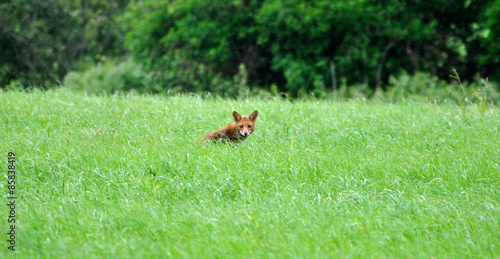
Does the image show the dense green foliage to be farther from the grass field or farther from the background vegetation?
the grass field

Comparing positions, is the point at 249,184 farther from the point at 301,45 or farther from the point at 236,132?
the point at 301,45

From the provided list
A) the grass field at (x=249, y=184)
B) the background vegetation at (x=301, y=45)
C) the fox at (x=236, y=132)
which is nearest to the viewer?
the grass field at (x=249, y=184)

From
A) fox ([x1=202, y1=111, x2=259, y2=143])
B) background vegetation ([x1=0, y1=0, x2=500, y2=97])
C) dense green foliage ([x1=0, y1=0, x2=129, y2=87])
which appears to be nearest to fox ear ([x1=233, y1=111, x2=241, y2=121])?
fox ([x1=202, y1=111, x2=259, y2=143])

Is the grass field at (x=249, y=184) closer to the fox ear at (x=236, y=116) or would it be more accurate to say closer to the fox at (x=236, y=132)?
the fox at (x=236, y=132)

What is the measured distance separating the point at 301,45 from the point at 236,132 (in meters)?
13.1

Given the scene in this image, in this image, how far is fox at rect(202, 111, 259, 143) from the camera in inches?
291

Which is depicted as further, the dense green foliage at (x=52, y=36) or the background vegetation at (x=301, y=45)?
the dense green foliage at (x=52, y=36)

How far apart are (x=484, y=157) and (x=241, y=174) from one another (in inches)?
133

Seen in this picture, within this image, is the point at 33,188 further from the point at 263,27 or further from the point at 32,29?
the point at 32,29

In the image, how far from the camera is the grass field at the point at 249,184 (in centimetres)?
439

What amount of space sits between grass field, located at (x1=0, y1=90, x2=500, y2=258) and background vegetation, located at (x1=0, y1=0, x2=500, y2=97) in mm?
10153

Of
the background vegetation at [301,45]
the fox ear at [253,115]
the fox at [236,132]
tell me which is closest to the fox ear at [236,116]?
the fox at [236,132]

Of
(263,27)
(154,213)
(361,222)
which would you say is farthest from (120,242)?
(263,27)

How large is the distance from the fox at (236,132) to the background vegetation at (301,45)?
34.6 feet
